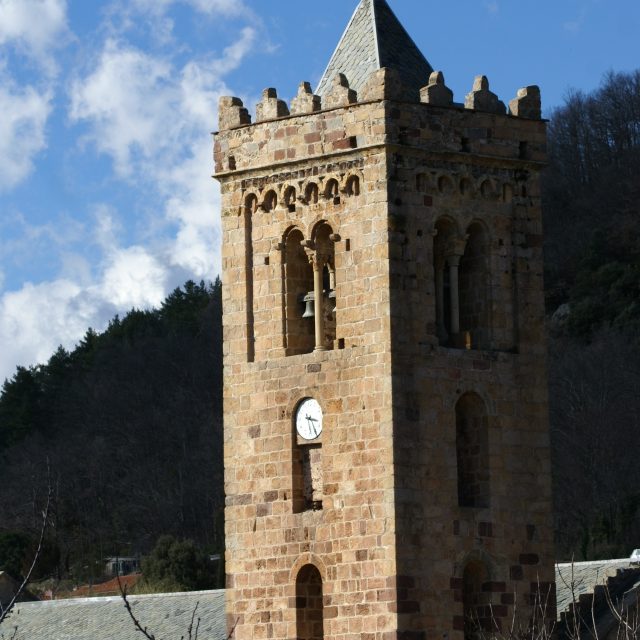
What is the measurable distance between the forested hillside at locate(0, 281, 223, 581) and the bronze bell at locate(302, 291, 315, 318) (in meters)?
40.8

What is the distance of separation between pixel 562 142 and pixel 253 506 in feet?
237

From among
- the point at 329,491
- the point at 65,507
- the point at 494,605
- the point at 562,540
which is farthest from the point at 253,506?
the point at 65,507

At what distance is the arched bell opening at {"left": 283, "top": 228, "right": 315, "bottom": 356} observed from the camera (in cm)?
3994

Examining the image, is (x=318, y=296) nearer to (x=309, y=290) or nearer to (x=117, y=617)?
(x=309, y=290)

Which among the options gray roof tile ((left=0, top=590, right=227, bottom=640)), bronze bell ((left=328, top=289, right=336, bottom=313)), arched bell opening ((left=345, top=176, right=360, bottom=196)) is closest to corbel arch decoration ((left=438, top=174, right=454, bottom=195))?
arched bell opening ((left=345, top=176, right=360, bottom=196))

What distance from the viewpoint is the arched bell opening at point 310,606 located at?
39.0m

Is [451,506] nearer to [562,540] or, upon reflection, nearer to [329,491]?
[329,491]

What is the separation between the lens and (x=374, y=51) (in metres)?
40.5

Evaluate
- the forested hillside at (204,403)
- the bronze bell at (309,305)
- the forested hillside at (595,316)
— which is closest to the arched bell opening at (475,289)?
the bronze bell at (309,305)

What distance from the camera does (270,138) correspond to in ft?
132

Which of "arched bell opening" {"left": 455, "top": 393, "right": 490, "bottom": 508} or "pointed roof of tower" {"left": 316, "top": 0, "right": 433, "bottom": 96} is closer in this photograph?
"arched bell opening" {"left": 455, "top": 393, "right": 490, "bottom": 508}

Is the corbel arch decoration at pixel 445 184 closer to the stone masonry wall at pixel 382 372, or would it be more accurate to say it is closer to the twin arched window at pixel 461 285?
the stone masonry wall at pixel 382 372

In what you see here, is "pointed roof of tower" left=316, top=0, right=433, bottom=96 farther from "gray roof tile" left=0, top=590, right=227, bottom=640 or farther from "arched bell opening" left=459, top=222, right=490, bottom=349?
"gray roof tile" left=0, top=590, right=227, bottom=640

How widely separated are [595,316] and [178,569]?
88.4 feet
